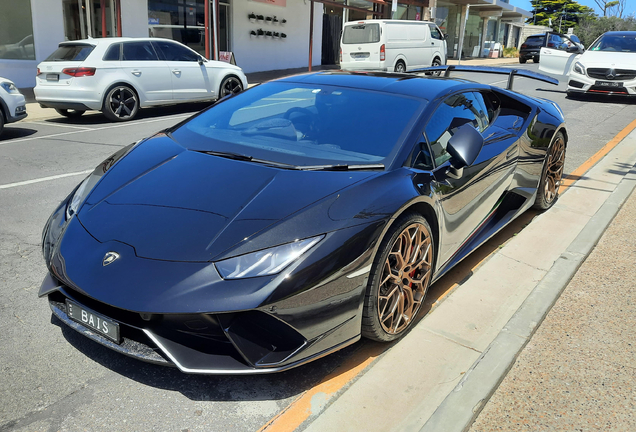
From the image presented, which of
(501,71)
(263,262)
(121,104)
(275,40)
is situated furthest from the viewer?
(275,40)

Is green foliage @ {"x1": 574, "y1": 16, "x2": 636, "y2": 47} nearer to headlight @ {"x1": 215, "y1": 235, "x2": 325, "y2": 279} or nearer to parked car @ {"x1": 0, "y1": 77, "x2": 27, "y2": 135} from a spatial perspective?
parked car @ {"x1": 0, "y1": 77, "x2": 27, "y2": 135}

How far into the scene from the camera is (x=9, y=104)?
8703mm

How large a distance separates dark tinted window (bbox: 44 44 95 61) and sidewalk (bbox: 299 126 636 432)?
916 cm

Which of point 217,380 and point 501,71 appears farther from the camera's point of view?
point 501,71

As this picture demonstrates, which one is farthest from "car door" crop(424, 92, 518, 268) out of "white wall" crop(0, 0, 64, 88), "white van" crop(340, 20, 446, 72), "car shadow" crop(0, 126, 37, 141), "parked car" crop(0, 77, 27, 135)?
"white van" crop(340, 20, 446, 72)

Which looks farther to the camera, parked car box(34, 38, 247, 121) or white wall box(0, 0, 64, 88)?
white wall box(0, 0, 64, 88)

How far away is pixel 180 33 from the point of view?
19.1 meters

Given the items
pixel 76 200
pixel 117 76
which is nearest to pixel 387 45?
pixel 117 76

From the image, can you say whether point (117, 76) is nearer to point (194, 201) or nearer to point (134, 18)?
point (134, 18)

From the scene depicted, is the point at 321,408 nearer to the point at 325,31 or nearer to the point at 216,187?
the point at 216,187

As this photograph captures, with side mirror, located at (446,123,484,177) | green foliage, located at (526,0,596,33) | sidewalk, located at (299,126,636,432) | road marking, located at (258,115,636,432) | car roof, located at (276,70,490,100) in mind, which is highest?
green foliage, located at (526,0,596,33)

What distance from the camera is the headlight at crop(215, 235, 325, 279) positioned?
2.33 metres

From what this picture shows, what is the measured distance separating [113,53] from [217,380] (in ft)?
31.7

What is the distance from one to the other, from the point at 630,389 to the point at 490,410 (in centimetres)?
76
